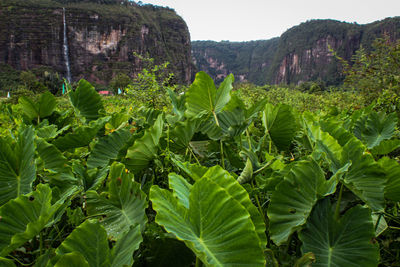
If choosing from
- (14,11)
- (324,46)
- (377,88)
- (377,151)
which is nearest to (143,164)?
(377,151)

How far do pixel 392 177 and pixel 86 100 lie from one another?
2.87 ft

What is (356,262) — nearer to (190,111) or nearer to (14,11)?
(190,111)

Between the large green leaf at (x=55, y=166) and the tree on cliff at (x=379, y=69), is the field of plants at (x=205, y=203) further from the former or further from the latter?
the tree on cliff at (x=379, y=69)

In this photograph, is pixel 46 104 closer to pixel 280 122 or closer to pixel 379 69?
pixel 280 122

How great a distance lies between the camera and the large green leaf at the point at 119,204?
41 cm

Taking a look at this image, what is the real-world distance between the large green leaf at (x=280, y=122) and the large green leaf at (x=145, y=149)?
306mm

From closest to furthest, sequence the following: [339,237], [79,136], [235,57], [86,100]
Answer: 1. [339,237]
2. [79,136]
3. [86,100]
4. [235,57]

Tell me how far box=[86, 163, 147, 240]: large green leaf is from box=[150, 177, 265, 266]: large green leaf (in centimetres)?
12

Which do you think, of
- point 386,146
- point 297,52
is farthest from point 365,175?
point 297,52

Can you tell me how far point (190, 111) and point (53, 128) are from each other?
40cm

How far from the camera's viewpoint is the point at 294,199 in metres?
0.43

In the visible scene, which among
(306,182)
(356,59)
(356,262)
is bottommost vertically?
(356,262)

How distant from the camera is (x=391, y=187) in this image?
0.44 meters

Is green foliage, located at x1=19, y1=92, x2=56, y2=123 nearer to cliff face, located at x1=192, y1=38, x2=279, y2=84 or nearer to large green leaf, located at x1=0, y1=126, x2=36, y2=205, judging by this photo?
large green leaf, located at x1=0, y1=126, x2=36, y2=205
